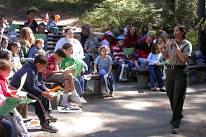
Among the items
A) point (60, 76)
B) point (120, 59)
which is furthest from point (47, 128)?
point (120, 59)

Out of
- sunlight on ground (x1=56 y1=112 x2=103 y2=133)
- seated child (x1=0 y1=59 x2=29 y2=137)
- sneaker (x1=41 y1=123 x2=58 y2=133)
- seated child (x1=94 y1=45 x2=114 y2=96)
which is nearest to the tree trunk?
seated child (x1=94 y1=45 x2=114 y2=96)

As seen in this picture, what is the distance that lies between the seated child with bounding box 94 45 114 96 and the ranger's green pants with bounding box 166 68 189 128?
2.82 metres

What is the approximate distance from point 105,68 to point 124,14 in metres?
9.46

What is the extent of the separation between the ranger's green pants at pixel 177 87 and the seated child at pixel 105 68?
2.82 meters

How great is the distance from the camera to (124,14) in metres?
21.2

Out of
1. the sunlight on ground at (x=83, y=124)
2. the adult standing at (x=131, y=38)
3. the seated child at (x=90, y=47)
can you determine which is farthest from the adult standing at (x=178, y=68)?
the adult standing at (x=131, y=38)

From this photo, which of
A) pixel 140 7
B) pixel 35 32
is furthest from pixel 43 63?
pixel 140 7

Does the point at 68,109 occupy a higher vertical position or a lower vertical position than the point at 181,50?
lower

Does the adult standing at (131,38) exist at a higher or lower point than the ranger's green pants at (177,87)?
higher

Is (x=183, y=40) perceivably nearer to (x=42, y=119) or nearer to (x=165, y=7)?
(x=42, y=119)

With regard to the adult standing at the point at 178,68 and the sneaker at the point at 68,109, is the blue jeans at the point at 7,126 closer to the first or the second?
the sneaker at the point at 68,109

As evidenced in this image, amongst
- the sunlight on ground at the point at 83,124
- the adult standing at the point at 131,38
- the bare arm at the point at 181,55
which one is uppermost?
the adult standing at the point at 131,38

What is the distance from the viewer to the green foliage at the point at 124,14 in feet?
68.8

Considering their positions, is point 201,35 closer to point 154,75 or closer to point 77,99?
point 154,75
